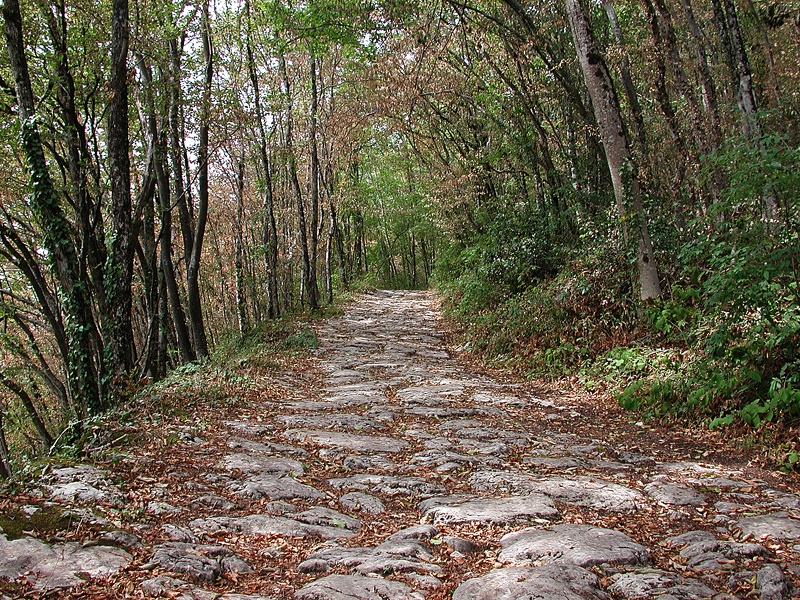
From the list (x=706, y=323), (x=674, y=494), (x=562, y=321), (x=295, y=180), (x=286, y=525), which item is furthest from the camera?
(x=295, y=180)

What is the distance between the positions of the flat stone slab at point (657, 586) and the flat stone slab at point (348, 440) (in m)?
3.03

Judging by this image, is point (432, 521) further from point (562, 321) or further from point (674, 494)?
point (562, 321)

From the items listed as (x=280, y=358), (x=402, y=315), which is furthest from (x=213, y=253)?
(x=280, y=358)

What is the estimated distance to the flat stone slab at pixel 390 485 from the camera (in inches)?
179

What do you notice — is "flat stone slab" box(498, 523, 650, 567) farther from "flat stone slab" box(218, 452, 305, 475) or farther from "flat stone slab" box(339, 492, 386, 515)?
"flat stone slab" box(218, 452, 305, 475)

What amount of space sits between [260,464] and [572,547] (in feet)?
9.51

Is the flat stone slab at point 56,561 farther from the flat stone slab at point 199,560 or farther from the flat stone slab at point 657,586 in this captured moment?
the flat stone slab at point 657,586

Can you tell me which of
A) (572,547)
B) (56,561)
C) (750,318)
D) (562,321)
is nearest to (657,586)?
(572,547)

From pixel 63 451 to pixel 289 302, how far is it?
1678cm

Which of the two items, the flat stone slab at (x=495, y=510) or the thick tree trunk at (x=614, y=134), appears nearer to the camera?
the flat stone slab at (x=495, y=510)

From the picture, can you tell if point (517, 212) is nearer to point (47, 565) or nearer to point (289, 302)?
point (289, 302)

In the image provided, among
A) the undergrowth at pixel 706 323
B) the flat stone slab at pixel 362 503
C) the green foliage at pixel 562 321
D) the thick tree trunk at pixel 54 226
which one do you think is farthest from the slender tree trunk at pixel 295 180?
the flat stone slab at pixel 362 503

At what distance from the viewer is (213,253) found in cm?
2831

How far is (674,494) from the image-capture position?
4.20 metres
